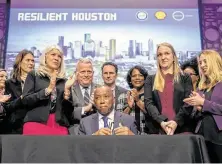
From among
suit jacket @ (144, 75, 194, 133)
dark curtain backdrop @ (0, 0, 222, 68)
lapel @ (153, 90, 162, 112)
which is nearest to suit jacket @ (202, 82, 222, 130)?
suit jacket @ (144, 75, 194, 133)

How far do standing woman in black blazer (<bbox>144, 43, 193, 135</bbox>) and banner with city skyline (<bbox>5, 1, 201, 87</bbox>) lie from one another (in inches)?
52.2

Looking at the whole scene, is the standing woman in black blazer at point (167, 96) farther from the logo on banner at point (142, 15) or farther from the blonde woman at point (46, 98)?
the logo on banner at point (142, 15)

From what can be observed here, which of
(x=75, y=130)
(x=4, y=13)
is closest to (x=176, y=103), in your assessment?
(x=75, y=130)

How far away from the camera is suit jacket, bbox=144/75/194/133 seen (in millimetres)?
2240

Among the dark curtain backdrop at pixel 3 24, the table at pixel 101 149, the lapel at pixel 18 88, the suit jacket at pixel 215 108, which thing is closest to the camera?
the table at pixel 101 149

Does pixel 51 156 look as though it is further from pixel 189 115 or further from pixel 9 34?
pixel 9 34

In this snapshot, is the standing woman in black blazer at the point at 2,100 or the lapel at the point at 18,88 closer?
the standing woman in black blazer at the point at 2,100

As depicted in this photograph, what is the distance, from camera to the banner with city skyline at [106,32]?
12.4 feet

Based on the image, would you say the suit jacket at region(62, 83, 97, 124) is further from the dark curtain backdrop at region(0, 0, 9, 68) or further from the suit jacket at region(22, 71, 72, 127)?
the dark curtain backdrop at region(0, 0, 9, 68)

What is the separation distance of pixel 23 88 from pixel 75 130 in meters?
0.46

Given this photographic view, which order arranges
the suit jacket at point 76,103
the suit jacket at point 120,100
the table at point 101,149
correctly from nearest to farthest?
1. the table at point 101,149
2. the suit jacket at point 76,103
3. the suit jacket at point 120,100

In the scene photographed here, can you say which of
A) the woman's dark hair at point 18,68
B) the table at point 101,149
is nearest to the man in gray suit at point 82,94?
the woman's dark hair at point 18,68

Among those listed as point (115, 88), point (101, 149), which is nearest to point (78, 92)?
point (115, 88)

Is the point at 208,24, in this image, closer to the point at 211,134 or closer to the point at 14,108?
the point at 211,134
